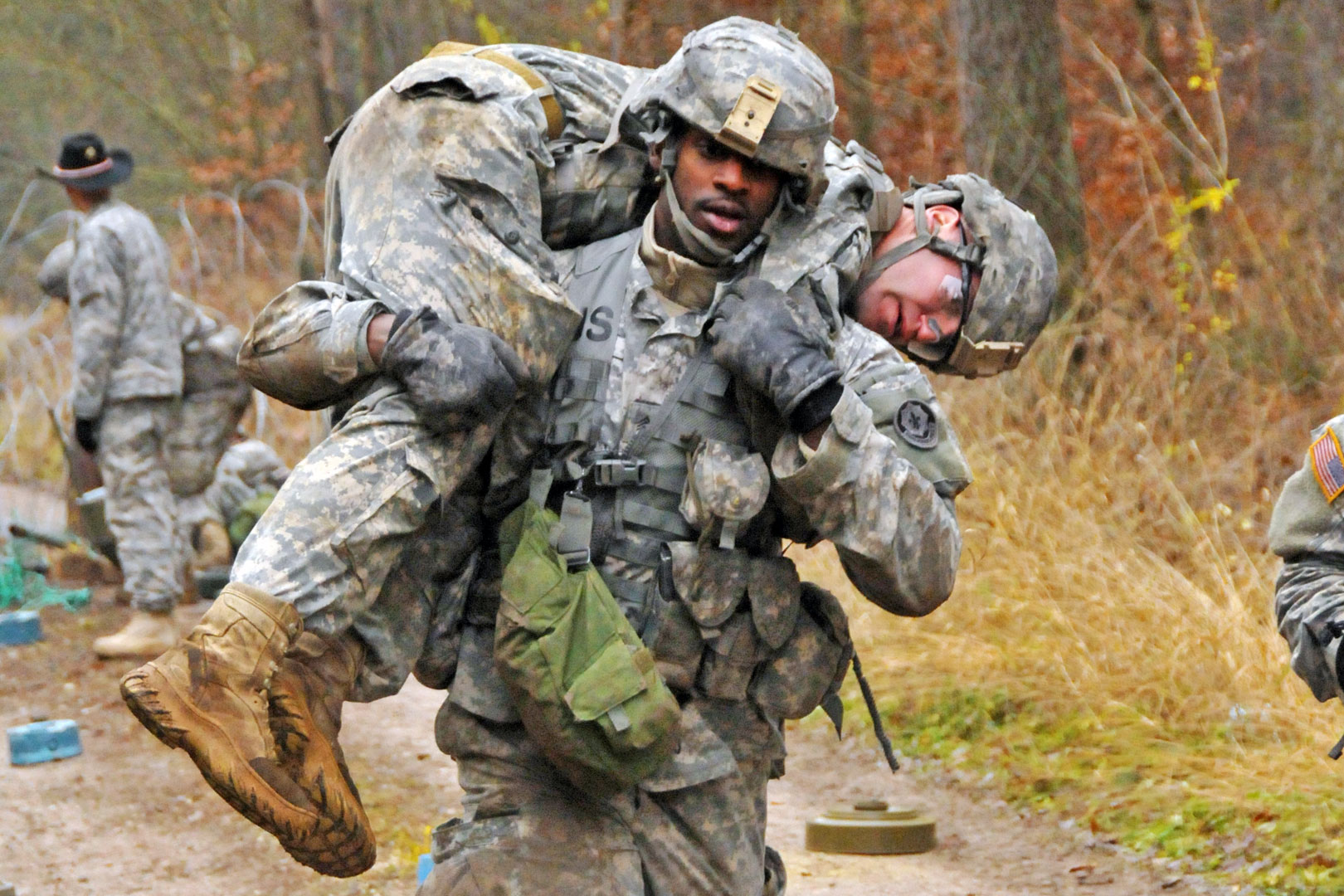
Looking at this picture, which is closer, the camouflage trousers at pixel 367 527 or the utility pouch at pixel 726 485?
the camouflage trousers at pixel 367 527

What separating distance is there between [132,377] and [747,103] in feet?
21.1

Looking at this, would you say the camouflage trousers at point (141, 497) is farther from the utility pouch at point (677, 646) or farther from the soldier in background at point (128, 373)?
the utility pouch at point (677, 646)

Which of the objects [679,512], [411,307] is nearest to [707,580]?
[679,512]

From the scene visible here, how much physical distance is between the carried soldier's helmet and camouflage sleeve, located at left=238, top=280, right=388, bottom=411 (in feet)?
2.28

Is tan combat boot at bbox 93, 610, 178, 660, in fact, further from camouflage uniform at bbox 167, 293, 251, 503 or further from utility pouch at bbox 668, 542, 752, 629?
utility pouch at bbox 668, 542, 752, 629

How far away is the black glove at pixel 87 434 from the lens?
29.6 feet

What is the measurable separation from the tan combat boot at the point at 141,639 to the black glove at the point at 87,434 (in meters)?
0.91

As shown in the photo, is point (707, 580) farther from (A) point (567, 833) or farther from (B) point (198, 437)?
(B) point (198, 437)

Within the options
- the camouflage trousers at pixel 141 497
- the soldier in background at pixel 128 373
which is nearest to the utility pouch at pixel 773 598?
the soldier in background at pixel 128 373

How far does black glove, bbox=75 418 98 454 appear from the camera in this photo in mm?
9016

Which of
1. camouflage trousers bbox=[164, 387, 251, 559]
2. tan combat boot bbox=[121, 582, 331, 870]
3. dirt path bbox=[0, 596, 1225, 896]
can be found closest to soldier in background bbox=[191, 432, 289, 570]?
camouflage trousers bbox=[164, 387, 251, 559]

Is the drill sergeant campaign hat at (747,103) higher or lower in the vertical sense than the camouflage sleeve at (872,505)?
higher

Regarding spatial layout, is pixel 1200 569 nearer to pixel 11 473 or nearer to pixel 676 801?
pixel 676 801

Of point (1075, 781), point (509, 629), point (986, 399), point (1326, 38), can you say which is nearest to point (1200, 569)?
point (1075, 781)
